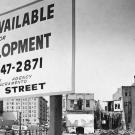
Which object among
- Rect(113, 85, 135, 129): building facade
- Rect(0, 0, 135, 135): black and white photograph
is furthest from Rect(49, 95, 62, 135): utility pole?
Rect(113, 85, 135, 129): building facade

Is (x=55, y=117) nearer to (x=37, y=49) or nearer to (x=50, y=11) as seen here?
(x=37, y=49)

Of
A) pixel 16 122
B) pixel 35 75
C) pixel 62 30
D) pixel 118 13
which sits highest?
pixel 118 13

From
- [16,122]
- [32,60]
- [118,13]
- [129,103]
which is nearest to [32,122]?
[16,122]

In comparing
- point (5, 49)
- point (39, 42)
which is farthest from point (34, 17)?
point (5, 49)

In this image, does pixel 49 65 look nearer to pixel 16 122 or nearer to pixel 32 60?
pixel 32 60

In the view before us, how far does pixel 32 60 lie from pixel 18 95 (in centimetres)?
26

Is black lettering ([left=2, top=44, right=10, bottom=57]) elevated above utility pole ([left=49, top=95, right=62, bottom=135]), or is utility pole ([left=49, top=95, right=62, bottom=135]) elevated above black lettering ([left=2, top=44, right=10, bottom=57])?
black lettering ([left=2, top=44, right=10, bottom=57])

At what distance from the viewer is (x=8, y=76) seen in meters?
2.66

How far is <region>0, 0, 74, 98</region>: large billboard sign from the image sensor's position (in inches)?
89.6

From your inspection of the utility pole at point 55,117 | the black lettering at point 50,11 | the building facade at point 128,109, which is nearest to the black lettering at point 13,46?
the black lettering at point 50,11

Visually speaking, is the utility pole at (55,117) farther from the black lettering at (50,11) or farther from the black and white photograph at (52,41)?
the black lettering at (50,11)

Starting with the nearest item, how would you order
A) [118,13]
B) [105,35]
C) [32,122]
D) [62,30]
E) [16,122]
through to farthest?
[62,30] < [105,35] < [118,13] < [32,122] < [16,122]

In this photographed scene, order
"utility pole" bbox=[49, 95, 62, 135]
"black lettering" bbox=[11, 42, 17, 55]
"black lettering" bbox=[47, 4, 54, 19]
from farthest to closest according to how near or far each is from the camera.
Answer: "black lettering" bbox=[11, 42, 17, 55], "black lettering" bbox=[47, 4, 54, 19], "utility pole" bbox=[49, 95, 62, 135]

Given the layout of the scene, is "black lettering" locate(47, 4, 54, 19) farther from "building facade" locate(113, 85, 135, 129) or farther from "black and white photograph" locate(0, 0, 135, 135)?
"building facade" locate(113, 85, 135, 129)
